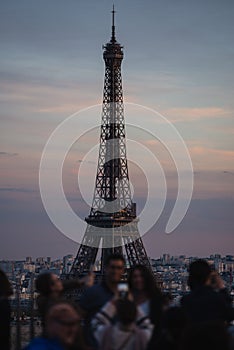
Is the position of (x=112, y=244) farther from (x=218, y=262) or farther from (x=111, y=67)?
(x=218, y=262)

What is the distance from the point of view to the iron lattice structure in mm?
68875

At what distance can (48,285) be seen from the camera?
10.7m

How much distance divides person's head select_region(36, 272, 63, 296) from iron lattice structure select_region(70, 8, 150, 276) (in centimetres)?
5671

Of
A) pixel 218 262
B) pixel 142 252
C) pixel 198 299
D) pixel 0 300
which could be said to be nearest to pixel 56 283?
pixel 0 300

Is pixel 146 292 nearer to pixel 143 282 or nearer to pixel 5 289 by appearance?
pixel 143 282

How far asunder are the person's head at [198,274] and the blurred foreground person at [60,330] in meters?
3.23

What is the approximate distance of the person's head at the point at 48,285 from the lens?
35.2 ft

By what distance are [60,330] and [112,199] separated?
62853 mm

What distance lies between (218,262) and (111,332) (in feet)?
406

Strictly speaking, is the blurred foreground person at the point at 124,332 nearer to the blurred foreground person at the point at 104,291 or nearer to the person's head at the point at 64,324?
the blurred foreground person at the point at 104,291

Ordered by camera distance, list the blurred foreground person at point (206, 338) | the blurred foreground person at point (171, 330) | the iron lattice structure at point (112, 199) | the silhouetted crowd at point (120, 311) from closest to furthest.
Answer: the blurred foreground person at point (206, 338), the silhouetted crowd at point (120, 311), the blurred foreground person at point (171, 330), the iron lattice structure at point (112, 199)

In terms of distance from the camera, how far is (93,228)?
7062cm

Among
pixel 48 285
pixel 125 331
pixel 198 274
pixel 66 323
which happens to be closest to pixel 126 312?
pixel 125 331

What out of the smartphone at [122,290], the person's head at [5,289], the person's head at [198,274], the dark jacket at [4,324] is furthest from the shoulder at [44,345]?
the person's head at [198,274]
